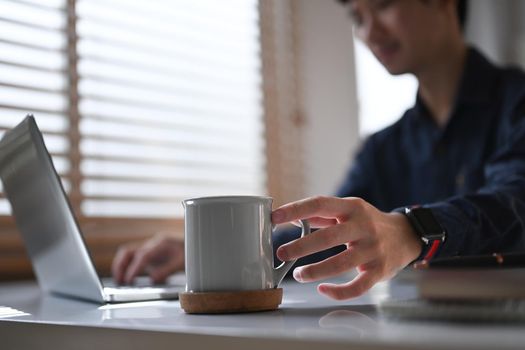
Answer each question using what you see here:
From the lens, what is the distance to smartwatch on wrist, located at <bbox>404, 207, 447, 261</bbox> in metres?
0.72

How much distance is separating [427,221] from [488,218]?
0.18 meters

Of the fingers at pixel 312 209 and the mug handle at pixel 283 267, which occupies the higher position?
the fingers at pixel 312 209

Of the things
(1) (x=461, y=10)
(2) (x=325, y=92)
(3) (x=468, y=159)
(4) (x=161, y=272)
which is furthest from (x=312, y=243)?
(2) (x=325, y=92)

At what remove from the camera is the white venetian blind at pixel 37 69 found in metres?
1.36

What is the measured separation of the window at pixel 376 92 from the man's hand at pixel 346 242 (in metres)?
1.75

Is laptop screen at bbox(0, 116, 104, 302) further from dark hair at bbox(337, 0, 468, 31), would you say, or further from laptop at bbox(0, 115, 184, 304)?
dark hair at bbox(337, 0, 468, 31)

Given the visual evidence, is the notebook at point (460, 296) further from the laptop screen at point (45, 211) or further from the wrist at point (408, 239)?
the laptop screen at point (45, 211)

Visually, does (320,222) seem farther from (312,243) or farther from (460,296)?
(460,296)

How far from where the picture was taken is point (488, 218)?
34.4 inches

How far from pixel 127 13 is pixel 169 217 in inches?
21.9

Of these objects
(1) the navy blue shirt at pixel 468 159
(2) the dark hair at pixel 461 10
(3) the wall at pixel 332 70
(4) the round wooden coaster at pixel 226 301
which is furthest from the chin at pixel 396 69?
(4) the round wooden coaster at pixel 226 301

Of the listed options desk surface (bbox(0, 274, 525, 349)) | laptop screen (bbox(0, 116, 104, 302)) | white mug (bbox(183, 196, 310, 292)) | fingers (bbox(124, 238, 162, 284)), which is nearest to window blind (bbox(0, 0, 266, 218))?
fingers (bbox(124, 238, 162, 284))

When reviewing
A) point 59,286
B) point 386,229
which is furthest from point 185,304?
point 59,286

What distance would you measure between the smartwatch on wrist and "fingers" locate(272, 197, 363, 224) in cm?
13
